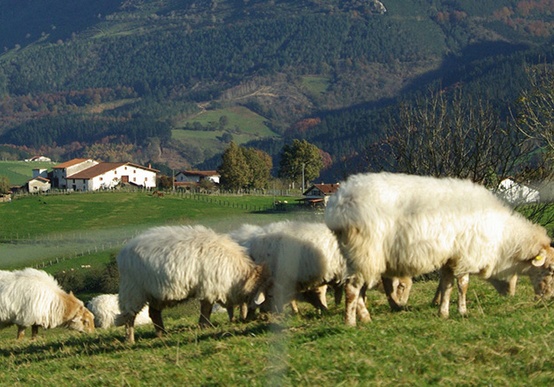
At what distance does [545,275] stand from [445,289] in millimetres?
2035

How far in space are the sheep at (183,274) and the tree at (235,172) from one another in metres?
97.6

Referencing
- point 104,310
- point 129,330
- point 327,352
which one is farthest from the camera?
point 104,310

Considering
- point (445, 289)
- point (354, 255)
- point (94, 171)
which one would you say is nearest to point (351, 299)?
point (354, 255)

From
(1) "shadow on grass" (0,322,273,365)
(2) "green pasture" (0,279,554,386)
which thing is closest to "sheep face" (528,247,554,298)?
(2) "green pasture" (0,279,554,386)

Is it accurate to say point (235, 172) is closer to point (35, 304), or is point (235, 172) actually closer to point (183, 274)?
point (35, 304)

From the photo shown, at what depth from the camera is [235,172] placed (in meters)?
112

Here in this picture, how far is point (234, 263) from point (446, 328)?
12.7ft

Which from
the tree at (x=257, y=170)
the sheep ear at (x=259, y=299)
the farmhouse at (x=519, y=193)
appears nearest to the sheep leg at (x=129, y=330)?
the sheep ear at (x=259, y=299)

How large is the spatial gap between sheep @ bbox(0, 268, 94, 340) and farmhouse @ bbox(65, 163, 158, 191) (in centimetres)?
12387

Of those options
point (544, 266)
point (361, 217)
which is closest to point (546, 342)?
point (361, 217)

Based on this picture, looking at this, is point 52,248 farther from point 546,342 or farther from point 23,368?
point 546,342

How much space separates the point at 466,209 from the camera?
12570mm

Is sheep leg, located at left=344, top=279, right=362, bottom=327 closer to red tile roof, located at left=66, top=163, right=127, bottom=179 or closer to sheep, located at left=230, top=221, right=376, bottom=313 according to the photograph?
sheep, located at left=230, top=221, right=376, bottom=313

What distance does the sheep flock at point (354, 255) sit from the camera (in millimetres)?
12031
